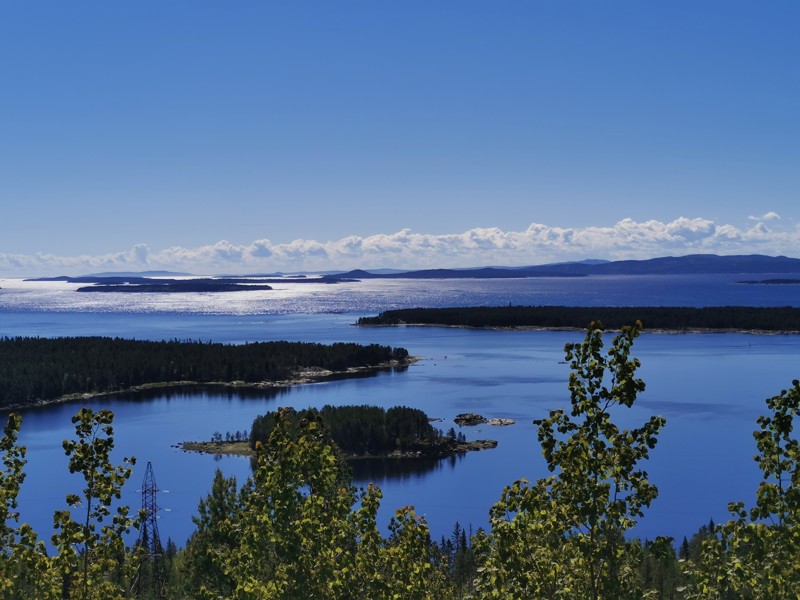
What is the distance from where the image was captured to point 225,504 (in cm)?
4353

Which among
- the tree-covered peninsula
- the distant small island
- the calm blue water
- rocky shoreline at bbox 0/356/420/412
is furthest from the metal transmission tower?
rocky shoreline at bbox 0/356/420/412

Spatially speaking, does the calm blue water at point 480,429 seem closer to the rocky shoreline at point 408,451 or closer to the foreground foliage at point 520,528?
the rocky shoreline at point 408,451

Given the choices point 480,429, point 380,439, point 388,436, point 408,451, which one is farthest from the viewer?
point 480,429

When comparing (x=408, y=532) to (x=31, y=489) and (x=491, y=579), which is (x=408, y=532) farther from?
(x=31, y=489)

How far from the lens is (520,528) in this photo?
1341 cm

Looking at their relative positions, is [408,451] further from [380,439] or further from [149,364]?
[149,364]

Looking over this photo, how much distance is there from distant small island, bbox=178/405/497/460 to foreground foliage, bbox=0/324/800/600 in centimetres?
8225

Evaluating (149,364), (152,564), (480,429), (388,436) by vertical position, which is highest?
(149,364)

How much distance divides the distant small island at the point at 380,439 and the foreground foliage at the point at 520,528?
8225 centimetres

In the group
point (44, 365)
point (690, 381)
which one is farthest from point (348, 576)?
point (44, 365)

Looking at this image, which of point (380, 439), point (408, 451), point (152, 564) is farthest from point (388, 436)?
point (152, 564)

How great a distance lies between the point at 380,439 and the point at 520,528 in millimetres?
89444

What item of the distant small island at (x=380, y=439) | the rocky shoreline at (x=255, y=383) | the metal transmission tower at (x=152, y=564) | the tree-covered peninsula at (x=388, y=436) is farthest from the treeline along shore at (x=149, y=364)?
the metal transmission tower at (x=152, y=564)

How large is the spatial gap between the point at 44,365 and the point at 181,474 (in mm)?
74775
